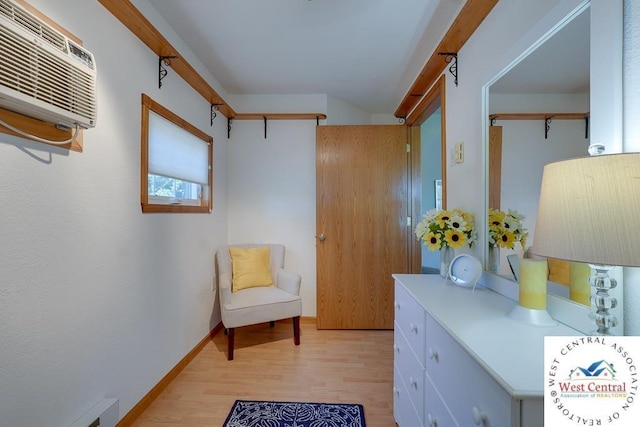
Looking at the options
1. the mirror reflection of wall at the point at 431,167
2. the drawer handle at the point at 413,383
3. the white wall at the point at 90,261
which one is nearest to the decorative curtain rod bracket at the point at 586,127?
the drawer handle at the point at 413,383

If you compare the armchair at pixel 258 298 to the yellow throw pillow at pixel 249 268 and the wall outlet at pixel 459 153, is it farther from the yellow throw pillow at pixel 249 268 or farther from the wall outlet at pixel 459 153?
the wall outlet at pixel 459 153

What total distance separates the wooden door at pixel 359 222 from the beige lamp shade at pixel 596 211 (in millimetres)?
2063

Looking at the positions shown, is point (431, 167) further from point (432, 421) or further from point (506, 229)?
point (432, 421)

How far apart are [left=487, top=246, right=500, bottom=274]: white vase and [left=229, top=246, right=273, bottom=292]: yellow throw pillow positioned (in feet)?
6.38

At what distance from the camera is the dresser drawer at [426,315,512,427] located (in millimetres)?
647

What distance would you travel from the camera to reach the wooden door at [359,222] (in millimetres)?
2730

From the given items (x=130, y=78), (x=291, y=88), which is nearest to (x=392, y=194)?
(x=291, y=88)

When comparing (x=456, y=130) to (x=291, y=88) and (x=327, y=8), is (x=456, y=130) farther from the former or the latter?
(x=291, y=88)

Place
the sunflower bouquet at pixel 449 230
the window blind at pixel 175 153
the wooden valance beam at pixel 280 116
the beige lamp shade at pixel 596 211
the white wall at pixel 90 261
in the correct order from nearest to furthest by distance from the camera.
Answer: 1. the beige lamp shade at pixel 596 211
2. the white wall at pixel 90 261
3. the sunflower bouquet at pixel 449 230
4. the window blind at pixel 175 153
5. the wooden valance beam at pixel 280 116

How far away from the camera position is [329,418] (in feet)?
5.08

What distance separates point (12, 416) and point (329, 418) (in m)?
1.39

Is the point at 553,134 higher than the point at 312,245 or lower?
higher

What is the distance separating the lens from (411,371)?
1.25m

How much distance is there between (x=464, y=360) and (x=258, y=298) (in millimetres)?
1849
